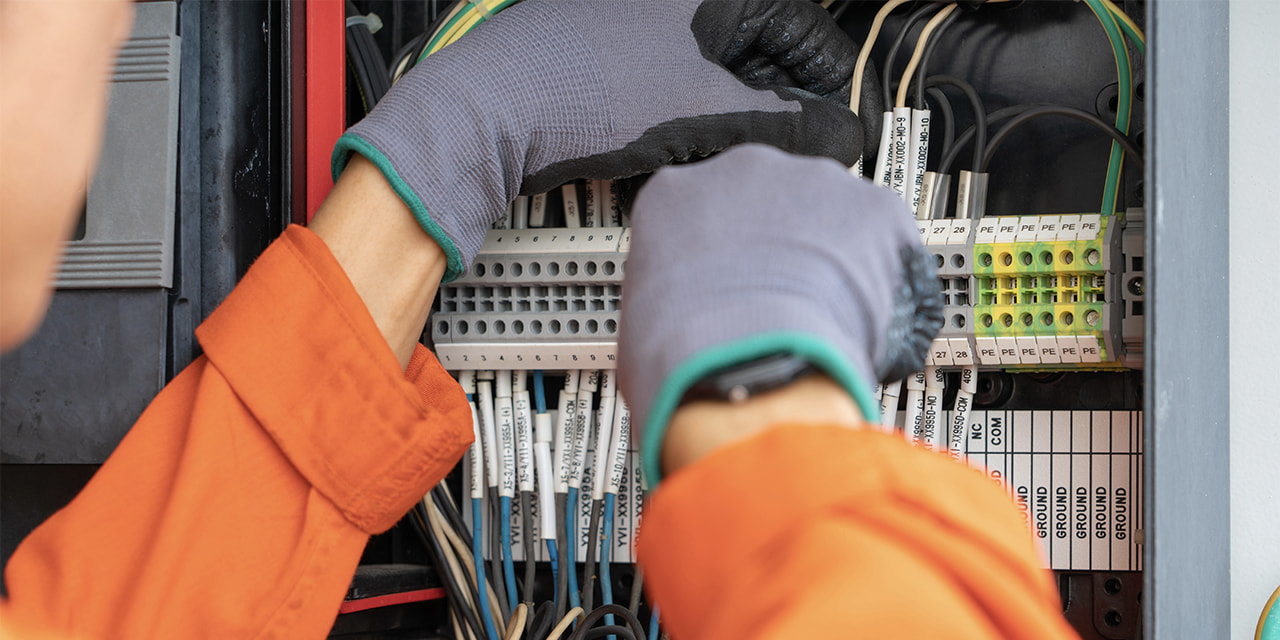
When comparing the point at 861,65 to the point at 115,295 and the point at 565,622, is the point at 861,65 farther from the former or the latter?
the point at 115,295

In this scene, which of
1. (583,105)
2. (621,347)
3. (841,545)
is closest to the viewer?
(841,545)

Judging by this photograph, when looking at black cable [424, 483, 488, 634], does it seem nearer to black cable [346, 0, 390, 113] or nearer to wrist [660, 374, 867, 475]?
black cable [346, 0, 390, 113]

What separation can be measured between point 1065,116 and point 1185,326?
0.28 meters

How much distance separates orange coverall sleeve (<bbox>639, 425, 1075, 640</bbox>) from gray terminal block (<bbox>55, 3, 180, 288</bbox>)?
2.29 feet

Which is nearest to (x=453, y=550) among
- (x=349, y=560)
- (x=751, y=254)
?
(x=349, y=560)

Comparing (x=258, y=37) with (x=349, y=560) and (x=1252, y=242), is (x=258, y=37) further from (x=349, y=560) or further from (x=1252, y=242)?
(x=1252, y=242)

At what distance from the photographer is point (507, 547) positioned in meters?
1.06

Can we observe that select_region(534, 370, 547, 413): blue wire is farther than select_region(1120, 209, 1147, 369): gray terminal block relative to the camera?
Yes

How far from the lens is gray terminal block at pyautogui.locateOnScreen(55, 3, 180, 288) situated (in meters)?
0.91

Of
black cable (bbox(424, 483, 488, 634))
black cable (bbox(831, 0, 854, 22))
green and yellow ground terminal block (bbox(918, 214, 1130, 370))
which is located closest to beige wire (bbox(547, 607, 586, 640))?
black cable (bbox(424, 483, 488, 634))

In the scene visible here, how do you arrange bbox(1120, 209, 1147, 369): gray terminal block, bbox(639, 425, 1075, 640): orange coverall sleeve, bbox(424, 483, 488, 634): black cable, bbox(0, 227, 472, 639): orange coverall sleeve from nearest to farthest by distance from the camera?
bbox(639, 425, 1075, 640): orange coverall sleeve
bbox(0, 227, 472, 639): orange coverall sleeve
bbox(1120, 209, 1147, 369): gray terminal block
bbox(424, 483, 488, 634): black cable

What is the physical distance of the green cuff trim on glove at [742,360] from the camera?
416 millimetres

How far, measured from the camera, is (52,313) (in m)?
0.92

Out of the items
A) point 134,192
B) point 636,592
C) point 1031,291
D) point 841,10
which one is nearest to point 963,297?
point 1031,291
